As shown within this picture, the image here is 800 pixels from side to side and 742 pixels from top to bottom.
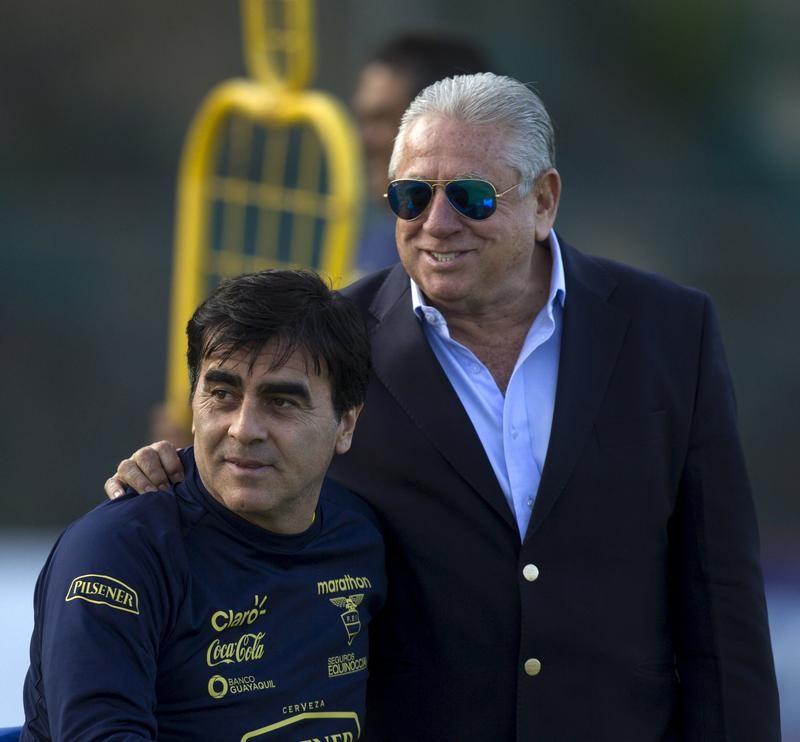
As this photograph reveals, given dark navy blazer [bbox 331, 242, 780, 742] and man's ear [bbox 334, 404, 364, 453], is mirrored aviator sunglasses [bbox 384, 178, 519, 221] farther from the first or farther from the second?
man's ear [bbox 334, 404, 364, 453]

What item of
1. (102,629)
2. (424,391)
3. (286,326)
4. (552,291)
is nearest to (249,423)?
(286,326)

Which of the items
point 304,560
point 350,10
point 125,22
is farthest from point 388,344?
point 125,22

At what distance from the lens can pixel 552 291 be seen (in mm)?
2760

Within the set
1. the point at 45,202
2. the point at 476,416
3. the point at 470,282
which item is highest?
the point at 470,282

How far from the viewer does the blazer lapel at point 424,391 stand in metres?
2.62

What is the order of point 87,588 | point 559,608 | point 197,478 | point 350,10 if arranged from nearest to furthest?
point 87,588 → point 197,478 → point 559,608 → point 350,10

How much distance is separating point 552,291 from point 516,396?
219mm

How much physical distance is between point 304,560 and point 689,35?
7.20m

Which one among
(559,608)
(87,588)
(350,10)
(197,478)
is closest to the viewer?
(87,588)

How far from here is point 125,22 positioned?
9.02 m

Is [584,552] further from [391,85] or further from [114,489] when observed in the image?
[391,85]

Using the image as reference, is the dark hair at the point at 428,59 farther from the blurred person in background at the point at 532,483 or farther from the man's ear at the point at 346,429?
the man's ear at the point at 346,429

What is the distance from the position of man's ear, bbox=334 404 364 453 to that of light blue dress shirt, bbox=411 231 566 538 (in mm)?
286

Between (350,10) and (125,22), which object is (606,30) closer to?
(350,10)
